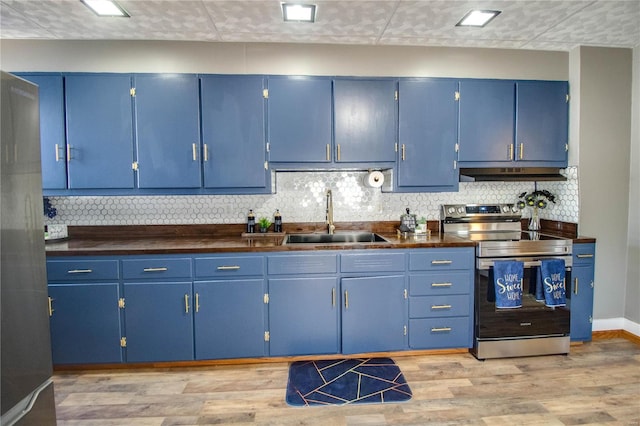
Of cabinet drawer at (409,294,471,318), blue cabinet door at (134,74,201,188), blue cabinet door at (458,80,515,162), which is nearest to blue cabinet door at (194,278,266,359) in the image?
blue cabinet door at (134,74,201,188)

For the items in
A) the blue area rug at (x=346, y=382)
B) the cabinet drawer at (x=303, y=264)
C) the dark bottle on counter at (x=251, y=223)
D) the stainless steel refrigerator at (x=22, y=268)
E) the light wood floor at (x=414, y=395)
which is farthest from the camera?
the dark bottle on counter at (x=251, y=223)

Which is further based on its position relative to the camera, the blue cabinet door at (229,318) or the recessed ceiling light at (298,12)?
the blue cabinet door at (229,318)

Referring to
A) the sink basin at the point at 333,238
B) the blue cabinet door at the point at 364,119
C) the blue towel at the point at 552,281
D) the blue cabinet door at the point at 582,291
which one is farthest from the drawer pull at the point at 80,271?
the blue cabinet door at the point at 582,291

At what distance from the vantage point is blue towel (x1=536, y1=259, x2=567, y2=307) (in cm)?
273

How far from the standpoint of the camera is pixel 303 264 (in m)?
2.67

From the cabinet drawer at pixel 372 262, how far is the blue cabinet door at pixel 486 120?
1069 mm

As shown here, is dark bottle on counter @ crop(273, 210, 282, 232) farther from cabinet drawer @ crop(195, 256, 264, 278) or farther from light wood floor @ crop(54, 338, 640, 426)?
light wood floor @ crop(54, 338, 640, 426)

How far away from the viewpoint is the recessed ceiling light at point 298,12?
2363 millimetres

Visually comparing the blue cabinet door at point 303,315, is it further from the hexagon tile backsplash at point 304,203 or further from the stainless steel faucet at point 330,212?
the hexagon tile backsplash at point 304,203

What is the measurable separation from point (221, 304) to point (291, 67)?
2.00 metres

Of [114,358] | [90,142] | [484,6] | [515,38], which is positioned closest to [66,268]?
[114,358]

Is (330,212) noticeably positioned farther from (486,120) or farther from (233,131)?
(486,120)

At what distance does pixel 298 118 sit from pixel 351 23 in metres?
0.80

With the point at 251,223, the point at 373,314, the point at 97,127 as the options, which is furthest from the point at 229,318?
the point at 97,127
